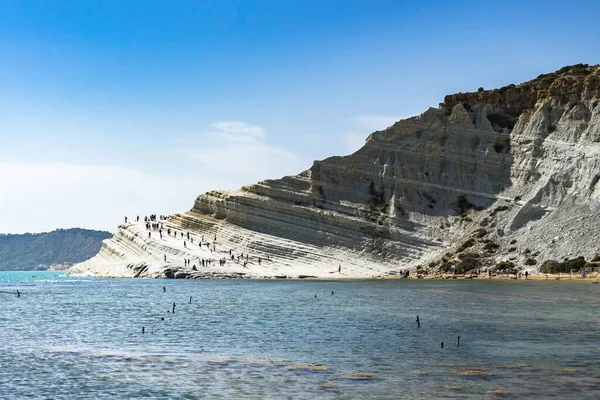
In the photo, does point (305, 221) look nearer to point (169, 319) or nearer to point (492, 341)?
point (169, 319)

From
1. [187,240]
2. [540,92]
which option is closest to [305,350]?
[187,240]

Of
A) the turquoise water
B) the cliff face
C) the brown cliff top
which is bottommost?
the turquoise water

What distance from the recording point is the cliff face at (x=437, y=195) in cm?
8762

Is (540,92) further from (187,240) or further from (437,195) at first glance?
(187,240)

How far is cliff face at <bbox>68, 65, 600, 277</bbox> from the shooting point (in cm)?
8762

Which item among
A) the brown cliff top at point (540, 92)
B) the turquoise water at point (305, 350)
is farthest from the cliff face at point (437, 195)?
the turquoise water at point (305, 350)

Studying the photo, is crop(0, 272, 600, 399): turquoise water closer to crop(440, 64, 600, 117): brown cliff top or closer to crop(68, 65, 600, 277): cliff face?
crop(68, 65, 600, 277): cliff face

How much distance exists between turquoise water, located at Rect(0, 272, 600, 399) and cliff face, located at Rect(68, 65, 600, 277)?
41.7 metres

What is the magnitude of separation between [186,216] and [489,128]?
42.5m

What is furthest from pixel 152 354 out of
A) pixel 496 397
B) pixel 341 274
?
pixel 341 274

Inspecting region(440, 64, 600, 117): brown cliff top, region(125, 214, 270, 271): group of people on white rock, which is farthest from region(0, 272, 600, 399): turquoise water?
region(440, 64, 600, 117): brown cliff top

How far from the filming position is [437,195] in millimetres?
97125

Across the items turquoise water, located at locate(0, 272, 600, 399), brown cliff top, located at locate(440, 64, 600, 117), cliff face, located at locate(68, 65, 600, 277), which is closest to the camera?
turquoise water, located at locate(0, 272, 600, 399)

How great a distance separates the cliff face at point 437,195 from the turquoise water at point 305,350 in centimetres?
4173
